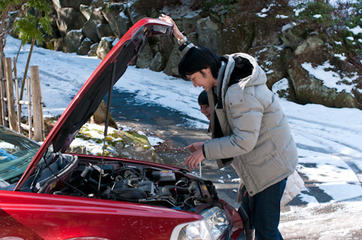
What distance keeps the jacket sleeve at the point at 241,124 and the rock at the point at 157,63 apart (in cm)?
1374

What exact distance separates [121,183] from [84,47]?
67.2 feet

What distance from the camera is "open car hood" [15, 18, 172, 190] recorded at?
191cm

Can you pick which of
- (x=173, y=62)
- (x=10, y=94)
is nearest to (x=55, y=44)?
(x=173, y=62)

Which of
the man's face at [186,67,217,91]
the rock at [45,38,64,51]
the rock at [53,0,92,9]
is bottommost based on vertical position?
the rock at [45,38,64,51]

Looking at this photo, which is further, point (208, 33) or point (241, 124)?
point (208, 33)

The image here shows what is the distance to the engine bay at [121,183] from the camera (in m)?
2.18

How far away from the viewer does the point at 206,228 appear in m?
1.99

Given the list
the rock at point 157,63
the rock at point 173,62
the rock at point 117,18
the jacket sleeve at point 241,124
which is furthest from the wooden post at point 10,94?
the rock at point 117,18

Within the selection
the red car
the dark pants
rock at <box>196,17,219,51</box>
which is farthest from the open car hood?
rock at <box>196,17,219,51</box>

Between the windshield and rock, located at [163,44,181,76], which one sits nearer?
the windshield

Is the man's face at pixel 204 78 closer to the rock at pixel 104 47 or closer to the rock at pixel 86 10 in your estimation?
the rock at pixel 104 47

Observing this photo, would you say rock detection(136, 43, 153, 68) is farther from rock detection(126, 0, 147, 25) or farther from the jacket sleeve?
the jacket sleeve

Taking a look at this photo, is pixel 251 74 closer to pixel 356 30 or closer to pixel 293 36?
pixel 293 36

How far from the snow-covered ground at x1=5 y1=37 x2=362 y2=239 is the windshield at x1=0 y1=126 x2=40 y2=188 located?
357 cm
